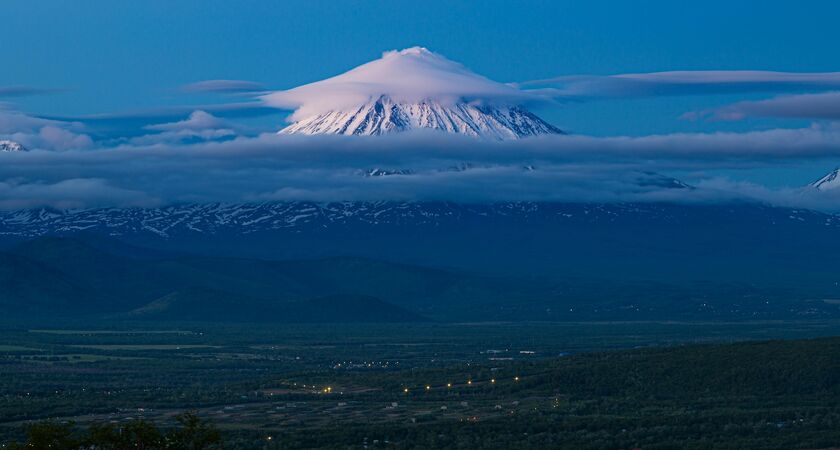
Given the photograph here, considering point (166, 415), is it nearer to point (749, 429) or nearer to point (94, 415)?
point (94, 415)

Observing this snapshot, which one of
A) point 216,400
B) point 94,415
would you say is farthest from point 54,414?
point 216,400

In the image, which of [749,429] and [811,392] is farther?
[811,392]

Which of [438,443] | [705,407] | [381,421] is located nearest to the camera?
[438,443]

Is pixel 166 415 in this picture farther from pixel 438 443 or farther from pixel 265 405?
pixel 438 443

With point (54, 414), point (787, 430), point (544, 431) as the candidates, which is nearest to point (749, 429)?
point (787, 430)

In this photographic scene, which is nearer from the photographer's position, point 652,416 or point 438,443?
point 438,443

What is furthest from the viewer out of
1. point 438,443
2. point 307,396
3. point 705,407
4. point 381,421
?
point 307,396

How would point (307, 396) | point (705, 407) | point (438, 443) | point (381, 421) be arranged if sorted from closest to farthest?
1. point (438, 443)
2. point (381, 421)
3. point (705, 407)
4. point (307, 396)
